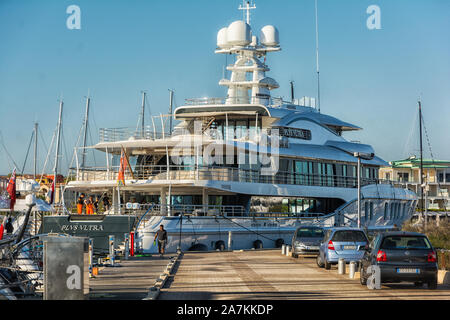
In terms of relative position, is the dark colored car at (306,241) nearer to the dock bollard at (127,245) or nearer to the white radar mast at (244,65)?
the dock bollard at (127,245)

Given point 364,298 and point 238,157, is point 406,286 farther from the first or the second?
point 238,157

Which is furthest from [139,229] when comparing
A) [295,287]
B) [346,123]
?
[346,123]

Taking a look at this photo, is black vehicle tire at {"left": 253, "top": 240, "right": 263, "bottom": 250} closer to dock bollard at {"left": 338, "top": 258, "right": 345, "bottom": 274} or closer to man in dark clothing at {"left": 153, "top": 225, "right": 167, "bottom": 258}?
man in dark clothing at {"left": 153, "top": 225, "right": 167, "bottom": 258}

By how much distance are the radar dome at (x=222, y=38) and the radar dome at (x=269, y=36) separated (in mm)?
2869

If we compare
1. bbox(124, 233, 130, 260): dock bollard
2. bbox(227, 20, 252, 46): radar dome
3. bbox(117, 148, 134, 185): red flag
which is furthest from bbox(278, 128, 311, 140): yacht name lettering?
bbox(124, 233, 130, 260): dock bollard

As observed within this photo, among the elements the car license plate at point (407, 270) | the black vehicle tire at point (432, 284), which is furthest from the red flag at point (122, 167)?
the black vehicle tire at point (432, 284)

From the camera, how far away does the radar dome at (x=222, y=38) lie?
46.2 meters

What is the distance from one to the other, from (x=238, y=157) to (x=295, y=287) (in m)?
18.9

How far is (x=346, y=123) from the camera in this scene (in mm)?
46688

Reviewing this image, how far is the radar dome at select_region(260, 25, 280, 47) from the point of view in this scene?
157ft

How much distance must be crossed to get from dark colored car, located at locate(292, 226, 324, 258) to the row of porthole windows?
1516 centimetres

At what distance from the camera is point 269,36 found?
4784 cm

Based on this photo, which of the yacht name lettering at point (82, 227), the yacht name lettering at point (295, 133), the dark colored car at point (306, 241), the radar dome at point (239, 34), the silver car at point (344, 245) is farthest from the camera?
the radar dome at point (239, 34)
